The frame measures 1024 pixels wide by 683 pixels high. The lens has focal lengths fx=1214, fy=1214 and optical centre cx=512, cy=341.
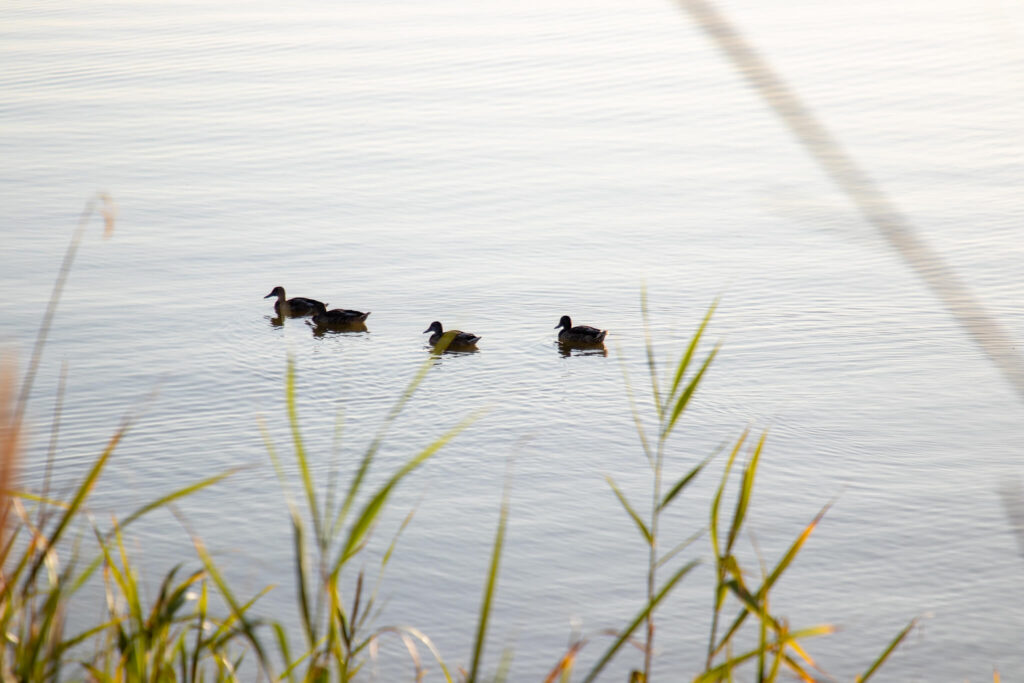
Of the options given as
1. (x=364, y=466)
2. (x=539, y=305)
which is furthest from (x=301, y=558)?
(x=539, y=305)

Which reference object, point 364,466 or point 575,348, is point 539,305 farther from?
point 364,466

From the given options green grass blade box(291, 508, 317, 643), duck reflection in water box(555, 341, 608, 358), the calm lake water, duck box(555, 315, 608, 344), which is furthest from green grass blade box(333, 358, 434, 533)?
duck reflection in water box(555, 341, 608, 358)

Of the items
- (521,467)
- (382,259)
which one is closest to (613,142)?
(382,259)

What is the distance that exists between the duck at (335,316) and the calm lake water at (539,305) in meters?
0.22

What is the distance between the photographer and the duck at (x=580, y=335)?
1091cm

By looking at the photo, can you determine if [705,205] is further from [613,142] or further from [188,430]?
[188,430]

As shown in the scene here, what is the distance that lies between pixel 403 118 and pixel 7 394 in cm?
1877

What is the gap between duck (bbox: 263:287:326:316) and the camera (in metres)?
11.7

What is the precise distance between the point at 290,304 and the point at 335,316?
28.3 inches

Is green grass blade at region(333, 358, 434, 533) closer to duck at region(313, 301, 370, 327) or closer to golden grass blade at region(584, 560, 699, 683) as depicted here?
golden grass blade at region(584, 560, 699, 683)

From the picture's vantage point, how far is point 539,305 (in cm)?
1223

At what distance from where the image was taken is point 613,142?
18.4 m

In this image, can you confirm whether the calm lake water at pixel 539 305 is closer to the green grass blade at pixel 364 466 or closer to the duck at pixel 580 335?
the duck at pixel 580 335

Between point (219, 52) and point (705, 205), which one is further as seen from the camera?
point (219, 52)
